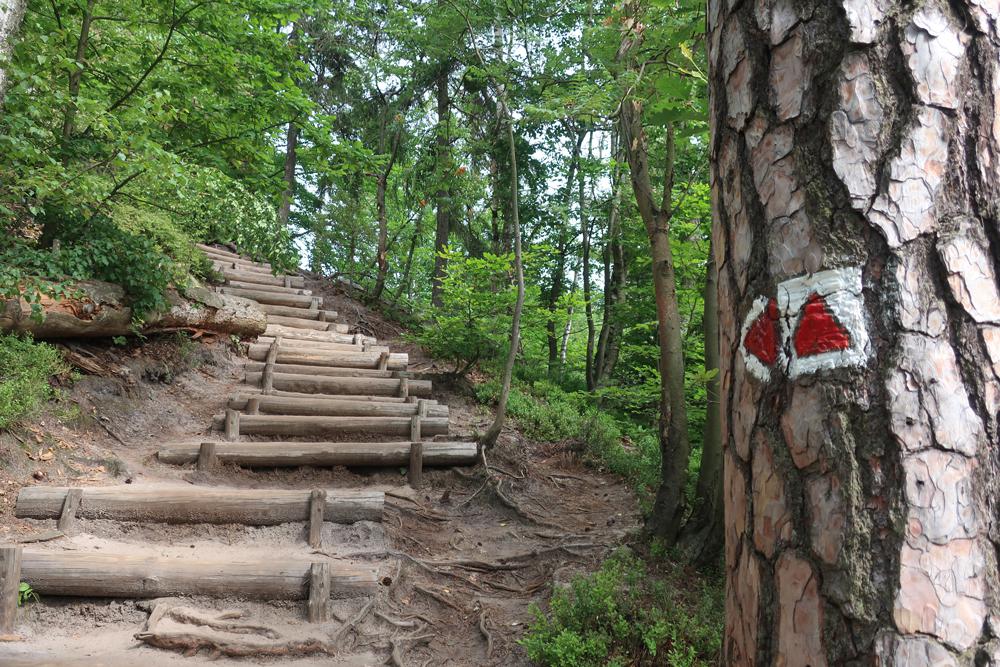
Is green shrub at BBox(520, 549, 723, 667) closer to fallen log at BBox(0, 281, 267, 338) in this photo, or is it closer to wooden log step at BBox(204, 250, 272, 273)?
fallen log at BBox(0, 281, 267, 338)

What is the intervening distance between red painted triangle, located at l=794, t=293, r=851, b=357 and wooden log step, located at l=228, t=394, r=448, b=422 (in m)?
6.44

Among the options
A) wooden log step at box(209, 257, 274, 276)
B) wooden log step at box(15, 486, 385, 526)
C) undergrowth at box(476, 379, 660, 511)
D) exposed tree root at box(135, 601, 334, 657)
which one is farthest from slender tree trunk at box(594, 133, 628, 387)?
exposed tree root at box(135, 601, 334, 657)

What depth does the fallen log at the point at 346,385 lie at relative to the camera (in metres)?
7.73

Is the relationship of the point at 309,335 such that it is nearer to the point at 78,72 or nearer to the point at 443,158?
the point at 78,72

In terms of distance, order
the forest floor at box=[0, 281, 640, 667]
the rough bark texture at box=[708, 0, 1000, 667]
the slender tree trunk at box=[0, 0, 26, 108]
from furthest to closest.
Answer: the slender tree trunk at box=[0, 0, 26, 108]
the forest floor at box=[0, 281, 640, 667]
the rough bark texture at box=[708, 0, 1000, 667]

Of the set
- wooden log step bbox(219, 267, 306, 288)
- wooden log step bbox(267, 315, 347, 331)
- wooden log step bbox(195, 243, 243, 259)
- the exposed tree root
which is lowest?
the exposed tree root

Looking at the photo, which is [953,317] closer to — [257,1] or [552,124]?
[257,1]

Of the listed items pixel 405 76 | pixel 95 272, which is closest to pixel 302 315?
pixel 95 272

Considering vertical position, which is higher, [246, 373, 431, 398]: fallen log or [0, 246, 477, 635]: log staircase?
[246, 373, 431, 398]: fallen log

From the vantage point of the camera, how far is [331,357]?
344 inches

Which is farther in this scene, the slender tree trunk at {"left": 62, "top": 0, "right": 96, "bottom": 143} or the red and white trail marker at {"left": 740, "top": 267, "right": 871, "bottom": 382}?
the slender tree trunk at {"left": 62, "top": 0, "right": 96, "bottom": 143}

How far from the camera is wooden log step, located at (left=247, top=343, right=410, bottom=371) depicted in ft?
27.7

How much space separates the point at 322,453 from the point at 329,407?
124 centimetres

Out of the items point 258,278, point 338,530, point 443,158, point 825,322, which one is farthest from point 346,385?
point 825,322
